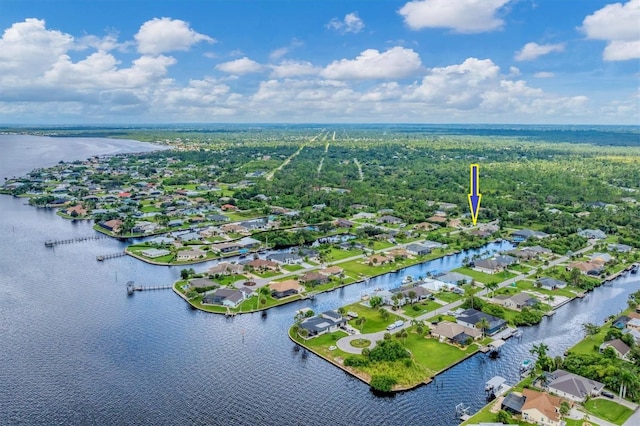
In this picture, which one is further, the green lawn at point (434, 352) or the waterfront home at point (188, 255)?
the waterfront home at point (188, 255)

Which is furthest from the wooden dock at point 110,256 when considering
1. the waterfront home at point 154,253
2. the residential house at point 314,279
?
the residential house at point 314,279

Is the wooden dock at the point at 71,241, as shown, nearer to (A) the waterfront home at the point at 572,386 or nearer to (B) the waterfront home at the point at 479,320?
(B) the waterfront home at the point at 479,320

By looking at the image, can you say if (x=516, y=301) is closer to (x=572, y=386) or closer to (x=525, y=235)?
(x=572, y=386)

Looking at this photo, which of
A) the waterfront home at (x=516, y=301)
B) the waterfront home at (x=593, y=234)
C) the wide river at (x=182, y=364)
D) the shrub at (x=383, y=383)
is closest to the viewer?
the wide river at (x=182, y=364)

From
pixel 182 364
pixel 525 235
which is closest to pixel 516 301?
pixel 525 235

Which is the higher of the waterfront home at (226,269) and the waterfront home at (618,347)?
the waterfront home at (226,269)

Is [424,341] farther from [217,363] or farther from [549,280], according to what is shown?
[549,280]
